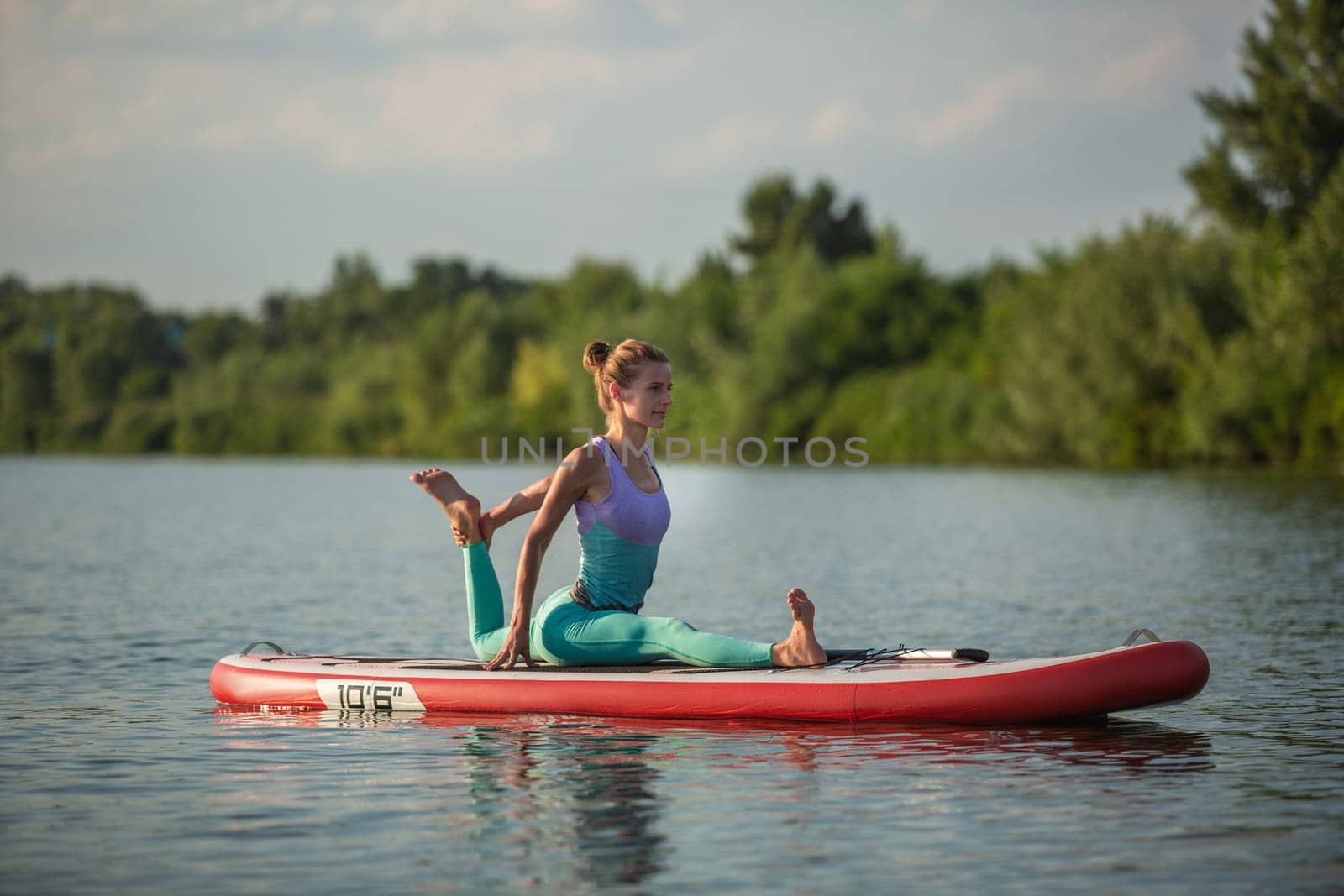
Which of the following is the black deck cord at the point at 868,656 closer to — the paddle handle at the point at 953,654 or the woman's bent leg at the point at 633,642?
the paddle handle at the point at 953,654

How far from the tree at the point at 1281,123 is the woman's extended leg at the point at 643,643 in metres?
42.2

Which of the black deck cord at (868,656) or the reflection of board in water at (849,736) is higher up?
the black deck cord at (868,656)

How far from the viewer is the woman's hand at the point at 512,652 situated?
30.1 ft

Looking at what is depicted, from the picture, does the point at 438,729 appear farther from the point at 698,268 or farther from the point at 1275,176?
the point at 698,268

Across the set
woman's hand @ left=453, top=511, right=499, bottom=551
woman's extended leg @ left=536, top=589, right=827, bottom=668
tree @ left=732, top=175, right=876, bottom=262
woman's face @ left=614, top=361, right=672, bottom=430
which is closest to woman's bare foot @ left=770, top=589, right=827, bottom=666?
woman's extended leg @ left=536, top=589, right=827, bottom=668

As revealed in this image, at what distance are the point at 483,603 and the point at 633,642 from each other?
0.88 meters

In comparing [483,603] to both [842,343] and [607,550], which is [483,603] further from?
[842,343]

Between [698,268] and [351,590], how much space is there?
81.9 meters

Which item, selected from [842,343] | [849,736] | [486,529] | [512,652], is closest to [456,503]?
[486,529]

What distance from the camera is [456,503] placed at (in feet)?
30.2

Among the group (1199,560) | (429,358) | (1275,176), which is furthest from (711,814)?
(429,358)

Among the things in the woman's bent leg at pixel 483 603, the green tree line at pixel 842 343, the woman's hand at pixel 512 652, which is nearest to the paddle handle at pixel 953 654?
the woman's hand at pixel 512 652

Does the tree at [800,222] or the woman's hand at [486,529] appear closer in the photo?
the woman's hand at [486,529]

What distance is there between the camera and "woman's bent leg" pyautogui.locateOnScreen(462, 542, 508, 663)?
9.34 metres
